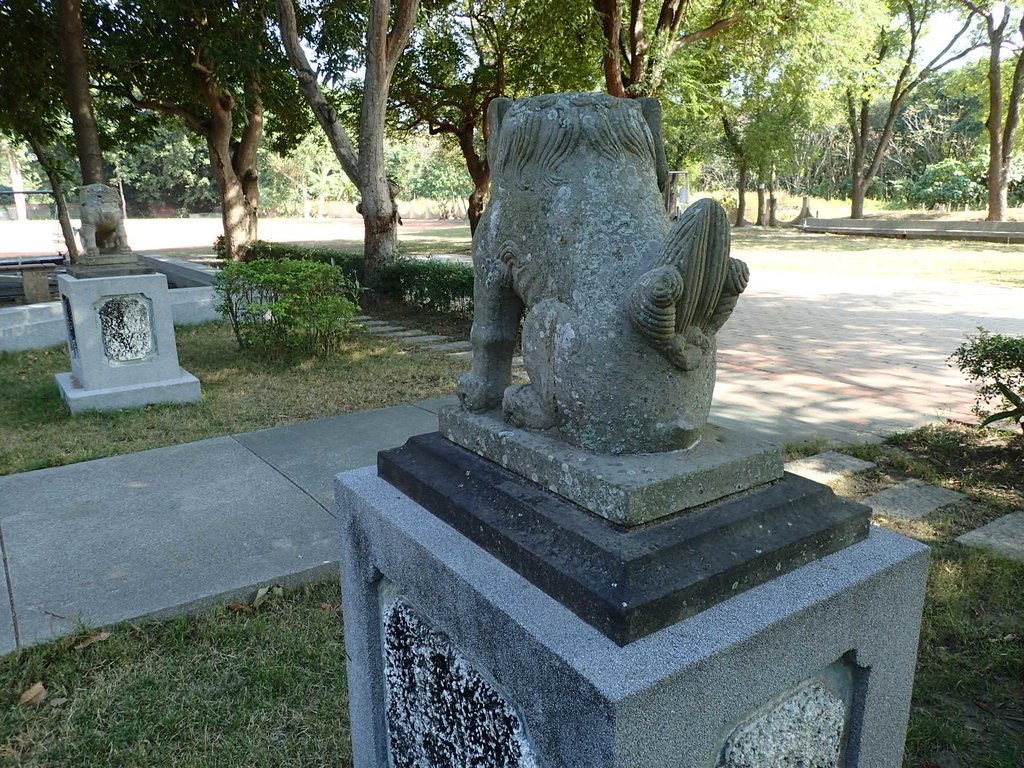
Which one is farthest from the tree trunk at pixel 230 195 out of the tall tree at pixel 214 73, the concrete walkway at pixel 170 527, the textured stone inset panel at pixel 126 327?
the concrete walkway at pixel 170 527

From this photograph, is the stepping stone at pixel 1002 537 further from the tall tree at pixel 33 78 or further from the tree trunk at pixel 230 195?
the tree trunk at pixel 230 195

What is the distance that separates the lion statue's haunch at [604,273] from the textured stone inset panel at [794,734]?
24.1 inches

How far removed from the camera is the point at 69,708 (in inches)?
99.6

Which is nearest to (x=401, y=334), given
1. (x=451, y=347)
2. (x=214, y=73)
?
(x=451, y=347)

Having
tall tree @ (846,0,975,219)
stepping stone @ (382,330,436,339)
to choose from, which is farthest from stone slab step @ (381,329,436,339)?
tall tree @ (846,0,975,219)

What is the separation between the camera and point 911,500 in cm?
406

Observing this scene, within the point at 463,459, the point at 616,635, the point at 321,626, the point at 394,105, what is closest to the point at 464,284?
the point at 321,626

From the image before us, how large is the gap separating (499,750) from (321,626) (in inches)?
63.4

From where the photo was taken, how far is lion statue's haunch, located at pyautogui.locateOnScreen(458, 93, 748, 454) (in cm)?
155

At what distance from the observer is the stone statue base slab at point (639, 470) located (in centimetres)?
151

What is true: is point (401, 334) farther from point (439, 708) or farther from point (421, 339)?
point (439, 708)

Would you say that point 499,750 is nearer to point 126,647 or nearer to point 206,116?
point 126,647

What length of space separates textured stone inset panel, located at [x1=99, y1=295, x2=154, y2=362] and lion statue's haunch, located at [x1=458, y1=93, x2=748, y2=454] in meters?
5.69

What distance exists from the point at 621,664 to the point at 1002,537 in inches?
129
